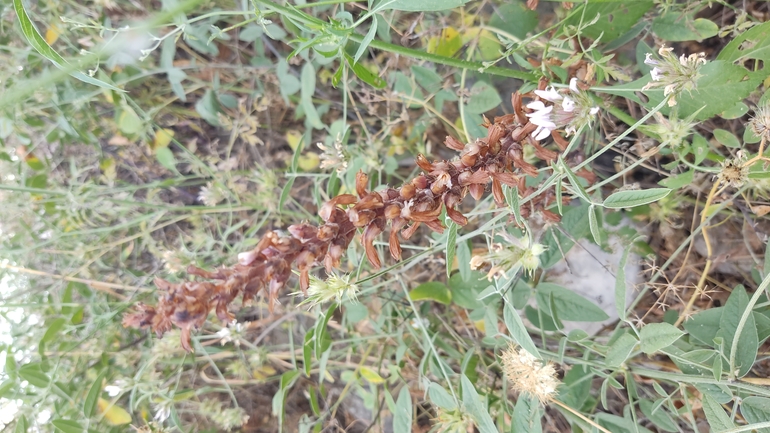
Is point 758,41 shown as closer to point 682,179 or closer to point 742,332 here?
point 682,179

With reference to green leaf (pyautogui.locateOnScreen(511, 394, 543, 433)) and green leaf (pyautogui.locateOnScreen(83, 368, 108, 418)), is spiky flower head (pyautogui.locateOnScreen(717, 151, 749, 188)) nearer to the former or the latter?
green leaf (pyautogui.locateOnScreen(511, 394, 543, 433))

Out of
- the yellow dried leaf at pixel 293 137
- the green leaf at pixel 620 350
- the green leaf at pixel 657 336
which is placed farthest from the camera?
the yellow dried leaf at pixel 293 137

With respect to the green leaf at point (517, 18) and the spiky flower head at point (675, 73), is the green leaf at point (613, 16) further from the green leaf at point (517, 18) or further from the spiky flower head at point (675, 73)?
the spiky flower head at point (675, 73)

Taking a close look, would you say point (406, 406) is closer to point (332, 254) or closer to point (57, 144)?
point (332, 254)

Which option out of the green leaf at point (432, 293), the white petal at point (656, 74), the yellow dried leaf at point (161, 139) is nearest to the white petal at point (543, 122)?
the white petal at point (656, 74)

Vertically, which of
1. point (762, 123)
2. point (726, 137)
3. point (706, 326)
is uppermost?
point (762, 123)

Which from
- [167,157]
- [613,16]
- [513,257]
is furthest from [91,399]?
[613,16]

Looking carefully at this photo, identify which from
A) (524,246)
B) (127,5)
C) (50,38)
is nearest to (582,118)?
(524,246)
